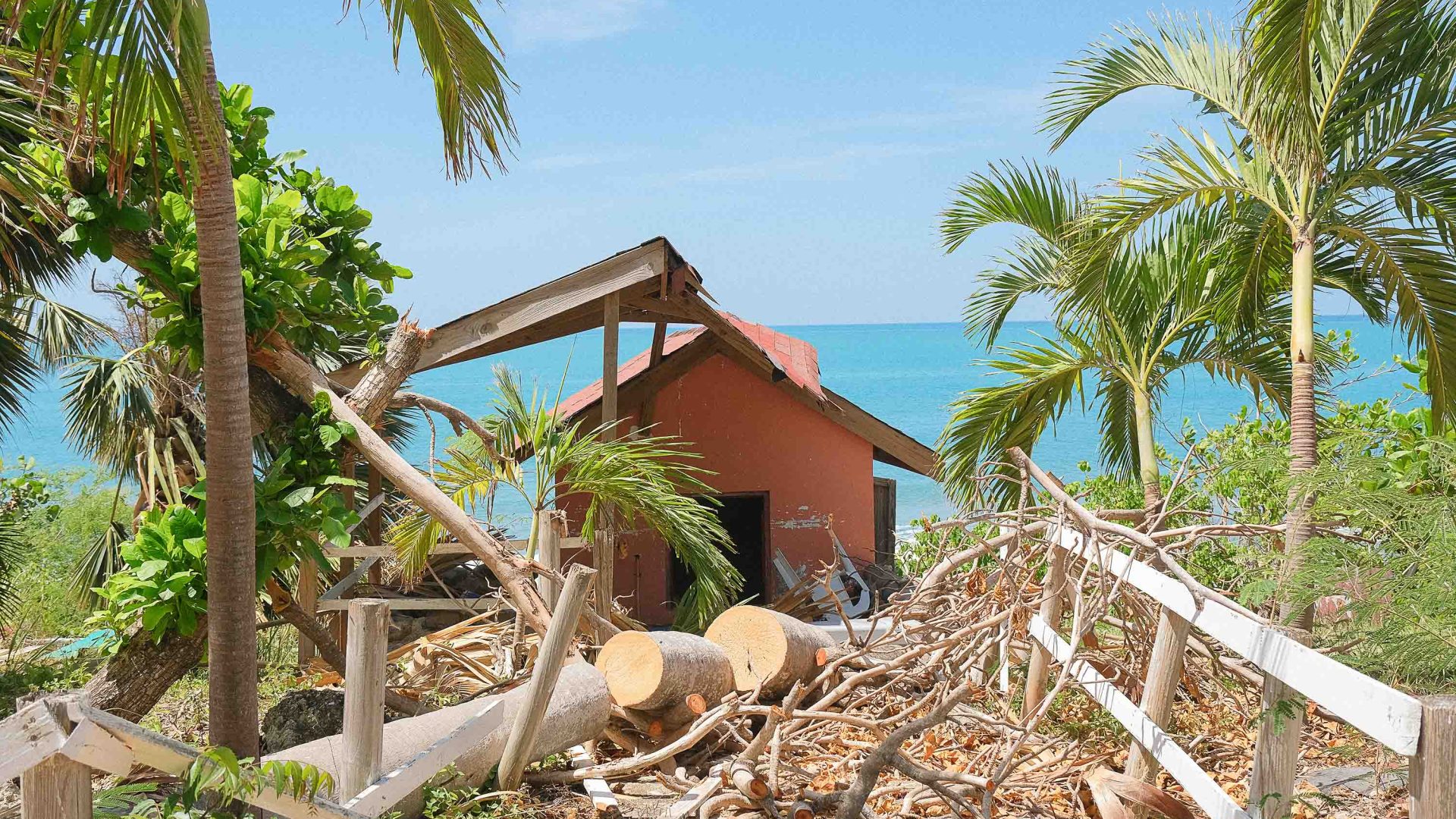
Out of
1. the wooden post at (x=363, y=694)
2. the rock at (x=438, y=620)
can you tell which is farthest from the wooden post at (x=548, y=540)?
the rock at (x=438, y=620)

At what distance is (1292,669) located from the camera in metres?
3.31

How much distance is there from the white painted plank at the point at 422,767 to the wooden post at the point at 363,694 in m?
0.07

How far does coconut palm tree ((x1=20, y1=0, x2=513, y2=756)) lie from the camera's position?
11.1 feet

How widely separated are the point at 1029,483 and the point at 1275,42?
284 centimetres

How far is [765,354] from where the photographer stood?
35.6 ft

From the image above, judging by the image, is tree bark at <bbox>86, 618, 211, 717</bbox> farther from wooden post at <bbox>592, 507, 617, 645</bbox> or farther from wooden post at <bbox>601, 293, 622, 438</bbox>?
→ wooden post at <bbox>601, 293, 622, 438</bbox>

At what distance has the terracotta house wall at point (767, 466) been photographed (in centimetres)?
1189

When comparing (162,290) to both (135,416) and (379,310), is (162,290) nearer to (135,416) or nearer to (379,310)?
(379,310)

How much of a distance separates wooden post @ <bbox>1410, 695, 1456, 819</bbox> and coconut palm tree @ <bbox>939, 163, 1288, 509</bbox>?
5833mm

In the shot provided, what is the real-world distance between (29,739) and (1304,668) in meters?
3.58

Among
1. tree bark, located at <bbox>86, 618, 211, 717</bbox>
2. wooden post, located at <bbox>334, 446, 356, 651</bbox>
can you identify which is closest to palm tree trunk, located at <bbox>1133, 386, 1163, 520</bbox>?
wooden post, located at <bbox>334, 446, 356, 651</bbox>

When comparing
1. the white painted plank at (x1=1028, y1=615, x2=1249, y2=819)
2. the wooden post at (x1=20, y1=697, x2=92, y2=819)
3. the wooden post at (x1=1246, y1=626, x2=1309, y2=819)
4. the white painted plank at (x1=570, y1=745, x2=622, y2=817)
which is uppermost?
the wooden post at (x1=20, y1=697, x2=92, y2=819)

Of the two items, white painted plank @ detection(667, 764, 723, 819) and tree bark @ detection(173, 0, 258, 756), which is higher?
tree bark @ detection(173, 0, 258, 756)

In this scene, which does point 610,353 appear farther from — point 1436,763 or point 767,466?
point 1436,763
